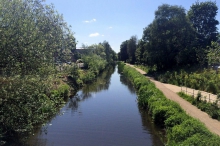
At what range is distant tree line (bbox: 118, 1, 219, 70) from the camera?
153 feet

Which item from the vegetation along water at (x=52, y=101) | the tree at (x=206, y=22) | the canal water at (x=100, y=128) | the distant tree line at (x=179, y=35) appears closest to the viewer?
the vegetation along water at (x=52, y=101)

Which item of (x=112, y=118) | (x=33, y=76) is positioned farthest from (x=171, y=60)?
(x=33, y=76)

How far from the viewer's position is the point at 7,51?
1090cm

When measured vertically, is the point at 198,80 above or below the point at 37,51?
below

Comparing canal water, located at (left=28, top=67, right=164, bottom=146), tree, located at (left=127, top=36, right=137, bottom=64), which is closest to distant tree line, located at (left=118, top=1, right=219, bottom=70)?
canal water, located at (left=28, top=67, right=164, bottom=146)

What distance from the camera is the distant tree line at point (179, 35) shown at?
4666 centimetres

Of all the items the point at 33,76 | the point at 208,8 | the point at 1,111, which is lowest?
the point at 1,111

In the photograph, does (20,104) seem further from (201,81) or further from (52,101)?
(201,81)

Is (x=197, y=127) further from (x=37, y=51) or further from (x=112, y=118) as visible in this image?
(x=112, y=118)

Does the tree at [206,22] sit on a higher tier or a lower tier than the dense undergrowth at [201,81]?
higher

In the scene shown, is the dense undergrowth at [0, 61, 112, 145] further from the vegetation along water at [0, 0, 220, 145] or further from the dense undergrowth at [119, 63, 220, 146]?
the dense undergrowth at [119, 63, 220, 146]

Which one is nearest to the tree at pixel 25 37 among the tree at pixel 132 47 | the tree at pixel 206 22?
the tree at pixel 206 22

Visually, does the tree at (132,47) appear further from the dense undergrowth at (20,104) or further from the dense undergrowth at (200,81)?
the dense undergrowth at (20,104)

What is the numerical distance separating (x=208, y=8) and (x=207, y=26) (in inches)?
157
